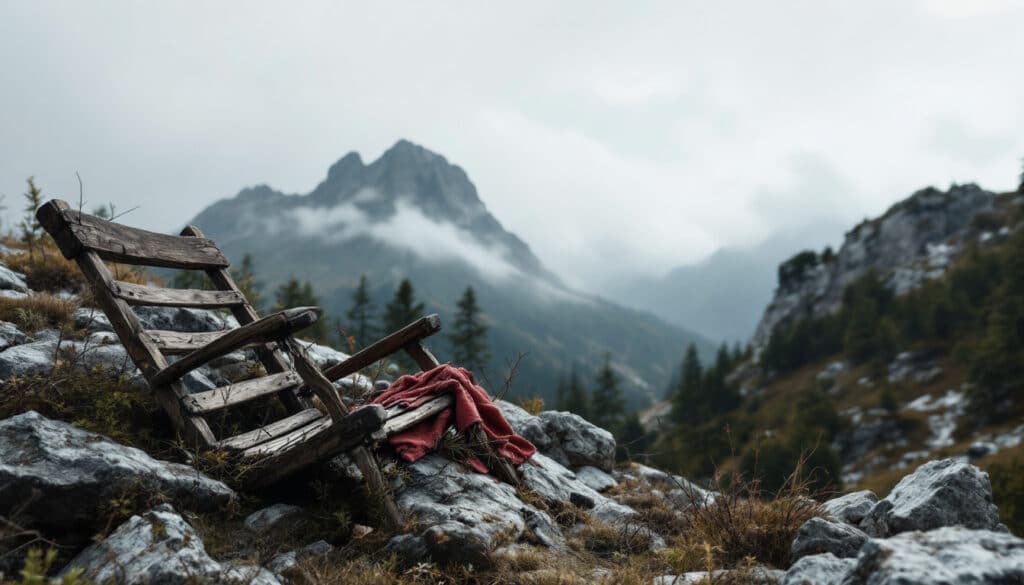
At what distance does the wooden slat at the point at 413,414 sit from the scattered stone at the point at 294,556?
1172mm

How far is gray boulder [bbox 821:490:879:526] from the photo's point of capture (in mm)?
5934

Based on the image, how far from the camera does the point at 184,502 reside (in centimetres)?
474

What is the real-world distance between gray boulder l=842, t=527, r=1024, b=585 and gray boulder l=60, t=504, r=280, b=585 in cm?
360

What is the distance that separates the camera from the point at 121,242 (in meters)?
6.36

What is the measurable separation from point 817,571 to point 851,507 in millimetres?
2484

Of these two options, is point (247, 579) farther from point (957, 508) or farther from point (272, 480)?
point (957, 508)

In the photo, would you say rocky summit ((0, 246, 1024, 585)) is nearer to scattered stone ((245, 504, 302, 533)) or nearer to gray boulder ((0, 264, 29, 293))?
scattered stone ((245, 504, 302, 533))

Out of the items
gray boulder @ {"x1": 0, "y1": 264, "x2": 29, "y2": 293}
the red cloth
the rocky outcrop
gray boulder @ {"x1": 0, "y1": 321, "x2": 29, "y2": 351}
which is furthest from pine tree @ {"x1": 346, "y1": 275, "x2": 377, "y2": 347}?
the rocky outcrop

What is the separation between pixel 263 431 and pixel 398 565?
6.83 feet

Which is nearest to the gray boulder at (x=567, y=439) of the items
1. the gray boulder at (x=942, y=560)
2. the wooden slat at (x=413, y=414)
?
the wooden slat at (x=413, y=414)

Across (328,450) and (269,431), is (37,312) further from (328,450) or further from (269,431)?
(328,450)

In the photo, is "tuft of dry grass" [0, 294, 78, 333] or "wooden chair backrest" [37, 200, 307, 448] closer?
"wooden chair backrest" [37, 200, 307, 448]

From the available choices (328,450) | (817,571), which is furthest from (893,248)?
(328,450)

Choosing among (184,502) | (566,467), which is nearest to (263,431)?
(184,502)
